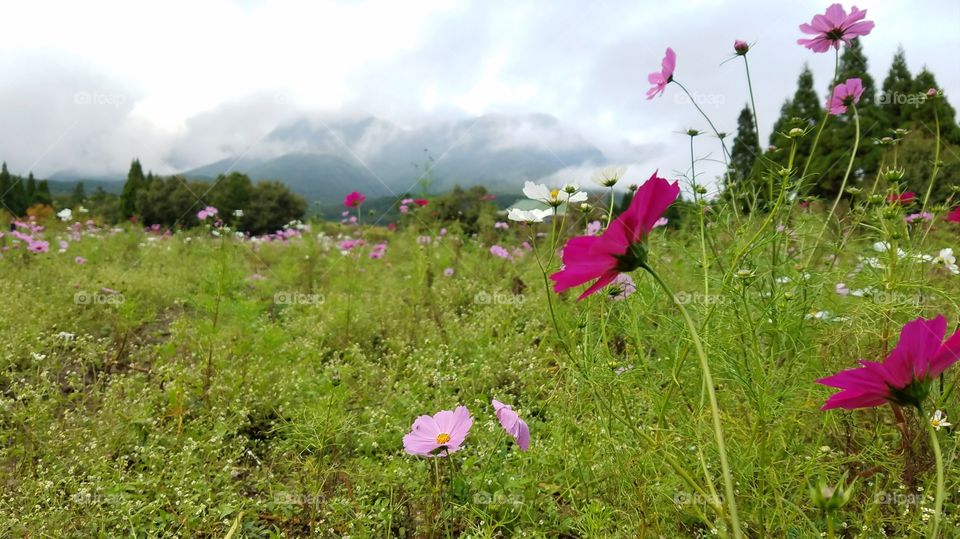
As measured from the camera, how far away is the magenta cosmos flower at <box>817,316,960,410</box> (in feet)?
1.75

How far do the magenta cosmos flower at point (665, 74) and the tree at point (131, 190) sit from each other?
19305 mm

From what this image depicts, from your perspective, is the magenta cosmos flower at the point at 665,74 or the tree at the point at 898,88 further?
the tree at the point at 898,88

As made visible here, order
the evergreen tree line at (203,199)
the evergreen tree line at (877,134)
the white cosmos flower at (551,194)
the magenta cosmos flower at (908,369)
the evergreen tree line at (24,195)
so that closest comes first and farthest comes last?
the magenta cosmos flower at (908,369) → the white cosmos flower at (551,194) → the evergreen tree line at (877,134) → the evergreen tree line at (203,199) → the evergreen tree line at (24,195)

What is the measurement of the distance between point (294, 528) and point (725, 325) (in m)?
1.10

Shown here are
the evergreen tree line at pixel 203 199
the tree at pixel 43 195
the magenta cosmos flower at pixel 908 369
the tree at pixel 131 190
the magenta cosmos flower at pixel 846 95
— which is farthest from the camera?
the tree at pixel 43 195

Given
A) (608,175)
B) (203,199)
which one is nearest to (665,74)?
(608,175)

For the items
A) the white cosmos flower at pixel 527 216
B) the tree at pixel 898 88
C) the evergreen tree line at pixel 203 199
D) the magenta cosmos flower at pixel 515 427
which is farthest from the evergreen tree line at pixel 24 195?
the tree at pixel 898 88

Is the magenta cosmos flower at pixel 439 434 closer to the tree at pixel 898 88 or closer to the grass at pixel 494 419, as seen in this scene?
the grass at pixel 494 419

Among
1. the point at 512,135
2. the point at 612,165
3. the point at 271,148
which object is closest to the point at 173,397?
the point at 612,165

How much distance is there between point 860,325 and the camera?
1.14 meters

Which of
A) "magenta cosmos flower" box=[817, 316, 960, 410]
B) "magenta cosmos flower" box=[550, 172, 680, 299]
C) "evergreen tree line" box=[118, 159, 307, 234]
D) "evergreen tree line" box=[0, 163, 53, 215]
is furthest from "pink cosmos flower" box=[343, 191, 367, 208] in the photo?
"evergreen tree line" box=[0, 163, 53, 215]

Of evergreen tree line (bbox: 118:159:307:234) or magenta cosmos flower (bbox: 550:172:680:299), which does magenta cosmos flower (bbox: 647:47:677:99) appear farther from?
evergreen tree line (bbox: 118:159:307:234)

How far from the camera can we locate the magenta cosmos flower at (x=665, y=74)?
1.32 m

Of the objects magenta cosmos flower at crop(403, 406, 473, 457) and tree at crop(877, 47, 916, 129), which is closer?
magenta cosmos flower at crop(403, 406, 473, 457)
